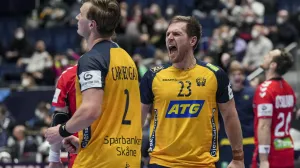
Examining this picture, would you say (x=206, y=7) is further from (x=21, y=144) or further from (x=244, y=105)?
(x=244, y=105)

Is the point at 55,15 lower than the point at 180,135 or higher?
higher

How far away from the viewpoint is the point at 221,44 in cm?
1941

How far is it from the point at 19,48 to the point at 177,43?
16.5 metres

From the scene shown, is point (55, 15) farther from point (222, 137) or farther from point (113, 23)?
point (113, 23)

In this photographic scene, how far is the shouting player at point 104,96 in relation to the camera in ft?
18.4

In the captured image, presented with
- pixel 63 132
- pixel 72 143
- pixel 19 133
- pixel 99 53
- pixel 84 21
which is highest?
pixel 84 21

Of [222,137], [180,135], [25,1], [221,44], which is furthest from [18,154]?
[25,1]

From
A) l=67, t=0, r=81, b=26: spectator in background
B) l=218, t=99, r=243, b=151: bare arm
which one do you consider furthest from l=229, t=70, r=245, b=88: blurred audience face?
l=67, t=0, r=81, b=26: spectator in background

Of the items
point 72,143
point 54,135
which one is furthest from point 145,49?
point 54,135

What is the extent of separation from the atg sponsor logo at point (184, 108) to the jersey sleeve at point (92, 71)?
1.42 meters

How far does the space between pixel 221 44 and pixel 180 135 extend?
12.6 m

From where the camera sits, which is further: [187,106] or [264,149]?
[264,149]

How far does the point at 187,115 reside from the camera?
6949mm

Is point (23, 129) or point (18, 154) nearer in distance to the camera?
point (18, 154)
